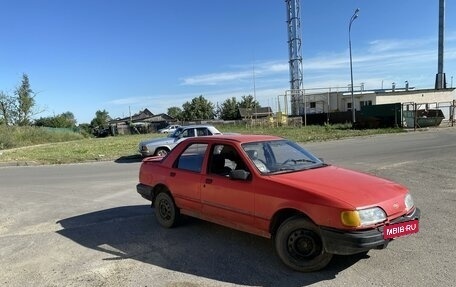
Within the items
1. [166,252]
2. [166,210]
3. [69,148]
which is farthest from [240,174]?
[69,148]

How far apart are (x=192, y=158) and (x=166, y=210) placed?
1.02 meters

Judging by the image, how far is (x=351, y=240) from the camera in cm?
438

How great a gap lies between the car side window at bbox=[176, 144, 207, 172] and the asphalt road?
0.99 m

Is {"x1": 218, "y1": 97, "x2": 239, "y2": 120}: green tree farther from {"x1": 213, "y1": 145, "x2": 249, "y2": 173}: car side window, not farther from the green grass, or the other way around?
{"x1": 213, "y1": 145, "x2": 249, "y2": 173}: car side window

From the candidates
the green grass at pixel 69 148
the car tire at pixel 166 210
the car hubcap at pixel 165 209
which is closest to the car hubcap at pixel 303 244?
the car tire at pixel 166 210

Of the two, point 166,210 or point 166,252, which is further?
point 166,210

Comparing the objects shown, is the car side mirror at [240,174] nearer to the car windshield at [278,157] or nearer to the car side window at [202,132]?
the car windshield at [278,157]

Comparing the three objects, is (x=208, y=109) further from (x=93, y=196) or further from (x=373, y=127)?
(x=93, y=196)

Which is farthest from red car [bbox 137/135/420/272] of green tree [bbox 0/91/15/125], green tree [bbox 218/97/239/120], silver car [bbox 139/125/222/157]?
green tree [bbox 218/97/239/120]

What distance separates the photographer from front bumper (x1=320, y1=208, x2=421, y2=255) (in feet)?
14.4

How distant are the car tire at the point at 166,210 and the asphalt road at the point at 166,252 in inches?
6.1

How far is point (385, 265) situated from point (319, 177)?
1204mm

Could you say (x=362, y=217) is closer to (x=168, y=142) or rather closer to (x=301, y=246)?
(x=301, y=246)

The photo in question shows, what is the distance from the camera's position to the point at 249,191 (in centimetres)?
542
